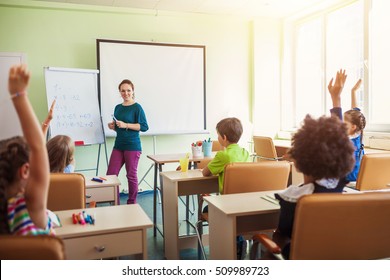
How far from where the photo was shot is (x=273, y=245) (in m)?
1.42

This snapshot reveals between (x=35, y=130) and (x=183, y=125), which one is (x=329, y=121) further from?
(x=183, y=125)

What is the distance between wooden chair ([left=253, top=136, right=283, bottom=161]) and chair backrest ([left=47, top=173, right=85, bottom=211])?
110 inches

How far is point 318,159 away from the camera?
1412 mm

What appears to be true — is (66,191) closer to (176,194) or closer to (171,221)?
(176,194)

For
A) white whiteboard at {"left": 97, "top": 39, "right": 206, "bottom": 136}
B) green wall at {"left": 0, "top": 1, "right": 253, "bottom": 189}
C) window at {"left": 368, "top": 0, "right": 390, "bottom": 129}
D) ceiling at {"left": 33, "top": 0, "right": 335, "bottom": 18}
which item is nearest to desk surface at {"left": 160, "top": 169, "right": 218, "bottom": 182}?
white whiteboard at {"left": 97, "top": 39, "right": 206, "bottom": 136}

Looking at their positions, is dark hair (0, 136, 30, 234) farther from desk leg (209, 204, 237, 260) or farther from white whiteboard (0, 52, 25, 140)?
white whiteboard (0, 52, 25, 140)

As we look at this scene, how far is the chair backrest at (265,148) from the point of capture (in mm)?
4190

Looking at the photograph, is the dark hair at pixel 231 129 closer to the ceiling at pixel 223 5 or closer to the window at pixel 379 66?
the window at pixel 379 66

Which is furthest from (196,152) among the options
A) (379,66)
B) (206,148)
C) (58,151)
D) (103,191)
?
(379,66)

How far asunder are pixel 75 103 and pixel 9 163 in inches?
134

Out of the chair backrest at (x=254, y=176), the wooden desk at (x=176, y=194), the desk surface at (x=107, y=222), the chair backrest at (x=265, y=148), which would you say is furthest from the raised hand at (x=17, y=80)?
the chair backrest at (x=265, y=148)

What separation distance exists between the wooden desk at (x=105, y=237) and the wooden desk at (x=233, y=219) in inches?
15.5

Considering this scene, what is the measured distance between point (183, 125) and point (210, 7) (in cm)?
171

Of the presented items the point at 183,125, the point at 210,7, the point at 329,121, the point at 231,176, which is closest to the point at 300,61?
the point at 210,7
